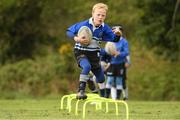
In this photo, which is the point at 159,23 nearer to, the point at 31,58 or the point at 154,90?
the point at 154,90

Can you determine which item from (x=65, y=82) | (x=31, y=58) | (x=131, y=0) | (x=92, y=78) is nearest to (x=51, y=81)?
(x=65, y=82)

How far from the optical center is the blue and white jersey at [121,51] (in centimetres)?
2161

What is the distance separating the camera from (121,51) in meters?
21.7

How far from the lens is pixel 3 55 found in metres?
39.4

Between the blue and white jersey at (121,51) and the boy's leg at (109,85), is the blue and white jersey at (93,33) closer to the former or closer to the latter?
the boy's leg at (109,85)

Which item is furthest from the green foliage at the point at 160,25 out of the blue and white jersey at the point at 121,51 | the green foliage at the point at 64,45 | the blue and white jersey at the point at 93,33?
the blue and white jersey at the point at 93,33

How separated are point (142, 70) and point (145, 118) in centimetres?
2278

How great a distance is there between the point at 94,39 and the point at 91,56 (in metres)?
0.35

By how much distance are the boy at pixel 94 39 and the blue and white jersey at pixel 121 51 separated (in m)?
6.56

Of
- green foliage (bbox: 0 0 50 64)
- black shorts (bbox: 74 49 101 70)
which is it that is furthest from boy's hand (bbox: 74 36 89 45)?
green foliage (bbox: 0 0 50 64)

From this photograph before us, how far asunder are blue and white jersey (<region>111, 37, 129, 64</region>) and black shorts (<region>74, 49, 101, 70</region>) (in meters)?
6.85

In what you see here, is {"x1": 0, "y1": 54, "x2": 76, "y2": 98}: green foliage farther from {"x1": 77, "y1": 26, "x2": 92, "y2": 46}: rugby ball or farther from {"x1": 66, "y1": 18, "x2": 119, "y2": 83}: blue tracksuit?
{"x1": 77, "y1": 26, "x2": 92, "y2": 46}: rugby ball

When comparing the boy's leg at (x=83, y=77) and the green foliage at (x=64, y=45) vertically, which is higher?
the green foliage at (x=64, y=45)

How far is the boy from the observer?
1409cm
